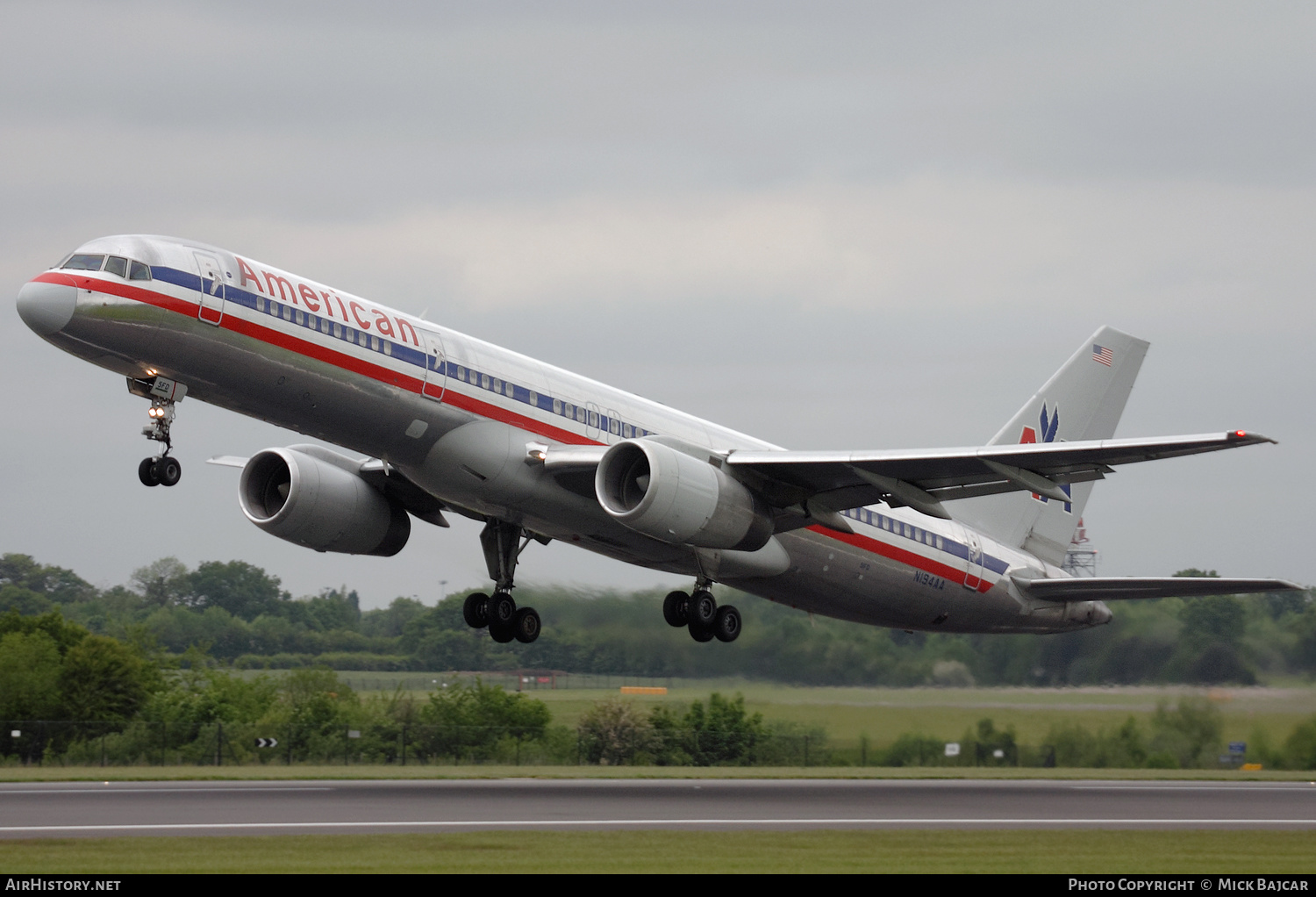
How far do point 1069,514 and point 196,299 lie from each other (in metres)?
22.2

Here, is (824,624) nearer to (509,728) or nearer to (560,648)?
(560,648)

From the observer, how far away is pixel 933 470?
27.7 meters

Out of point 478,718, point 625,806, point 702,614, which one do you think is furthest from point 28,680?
point 702,614

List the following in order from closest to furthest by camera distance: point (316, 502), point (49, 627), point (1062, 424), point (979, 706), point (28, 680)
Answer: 1. point (316, 502)
2. point (1062, 424)
3. point (979, 706)
4. point (28, 680)
5. point (49, 627)

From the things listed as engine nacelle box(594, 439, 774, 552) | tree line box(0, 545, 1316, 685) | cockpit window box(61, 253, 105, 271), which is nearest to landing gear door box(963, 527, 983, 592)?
tree line box(0, 545, 1316, 685)

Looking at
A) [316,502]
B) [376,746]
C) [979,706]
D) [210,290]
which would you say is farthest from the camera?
Answer: [376,746]

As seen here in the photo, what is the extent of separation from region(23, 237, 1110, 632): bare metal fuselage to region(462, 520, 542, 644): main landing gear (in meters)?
1.23

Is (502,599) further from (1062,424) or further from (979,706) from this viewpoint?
(1062,424)

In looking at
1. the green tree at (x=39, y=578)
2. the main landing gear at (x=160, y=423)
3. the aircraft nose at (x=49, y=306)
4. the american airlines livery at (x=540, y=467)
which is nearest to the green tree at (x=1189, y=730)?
the american airlines livery at (x=540, y=467)

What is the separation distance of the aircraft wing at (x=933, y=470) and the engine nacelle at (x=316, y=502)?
791cm

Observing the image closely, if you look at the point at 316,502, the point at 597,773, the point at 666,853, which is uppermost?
the point at 316,502

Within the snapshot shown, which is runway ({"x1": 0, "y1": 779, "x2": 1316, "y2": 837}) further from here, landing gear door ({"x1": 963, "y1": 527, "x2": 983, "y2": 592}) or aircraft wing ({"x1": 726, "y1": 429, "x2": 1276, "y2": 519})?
aircraft wing ({"x1": 726, "y1": 429, "x2": 1276, "y2": 519})

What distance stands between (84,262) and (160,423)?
9.19ft
